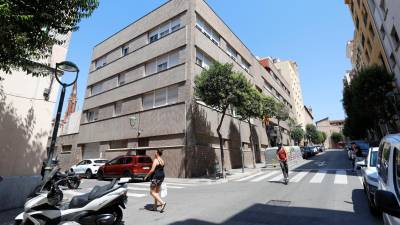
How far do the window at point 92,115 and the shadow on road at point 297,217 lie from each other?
23.7 metres

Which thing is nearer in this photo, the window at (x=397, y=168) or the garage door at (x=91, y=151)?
the window at (x=397, y=168)

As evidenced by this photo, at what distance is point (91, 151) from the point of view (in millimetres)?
26000

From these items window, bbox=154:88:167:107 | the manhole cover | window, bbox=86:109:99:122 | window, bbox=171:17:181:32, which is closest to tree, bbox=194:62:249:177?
window, bbox=154:88:167:107

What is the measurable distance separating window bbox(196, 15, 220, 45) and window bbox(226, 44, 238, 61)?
2.17 m

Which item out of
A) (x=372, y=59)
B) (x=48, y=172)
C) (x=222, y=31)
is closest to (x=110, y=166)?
(x=48, y=172)

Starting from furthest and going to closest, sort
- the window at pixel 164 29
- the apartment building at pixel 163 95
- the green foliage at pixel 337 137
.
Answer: the green foliage at pixel 337 137 → the window at pixel 164 29 → the apartment building at pixel 163 95

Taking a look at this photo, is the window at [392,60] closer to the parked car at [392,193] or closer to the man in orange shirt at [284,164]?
the man in orange shirt at [284,164]

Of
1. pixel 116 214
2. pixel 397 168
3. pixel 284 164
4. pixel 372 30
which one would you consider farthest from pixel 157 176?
pixel 372 30

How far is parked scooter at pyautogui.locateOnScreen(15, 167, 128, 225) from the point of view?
4.89 meters

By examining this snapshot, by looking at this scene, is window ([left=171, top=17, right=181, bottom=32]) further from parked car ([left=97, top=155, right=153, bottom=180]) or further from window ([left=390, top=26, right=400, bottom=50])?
window ([left=390, top=26, right=400, bottom=50])

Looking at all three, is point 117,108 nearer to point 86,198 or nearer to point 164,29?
point 164,29

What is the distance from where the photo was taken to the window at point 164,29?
22219 millimetres

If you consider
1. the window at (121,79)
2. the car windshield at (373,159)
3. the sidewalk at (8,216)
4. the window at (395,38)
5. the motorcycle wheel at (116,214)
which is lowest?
the sidewalk at (8,216)

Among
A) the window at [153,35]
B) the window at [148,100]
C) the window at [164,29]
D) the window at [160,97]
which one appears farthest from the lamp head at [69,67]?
the window at [153,35]
